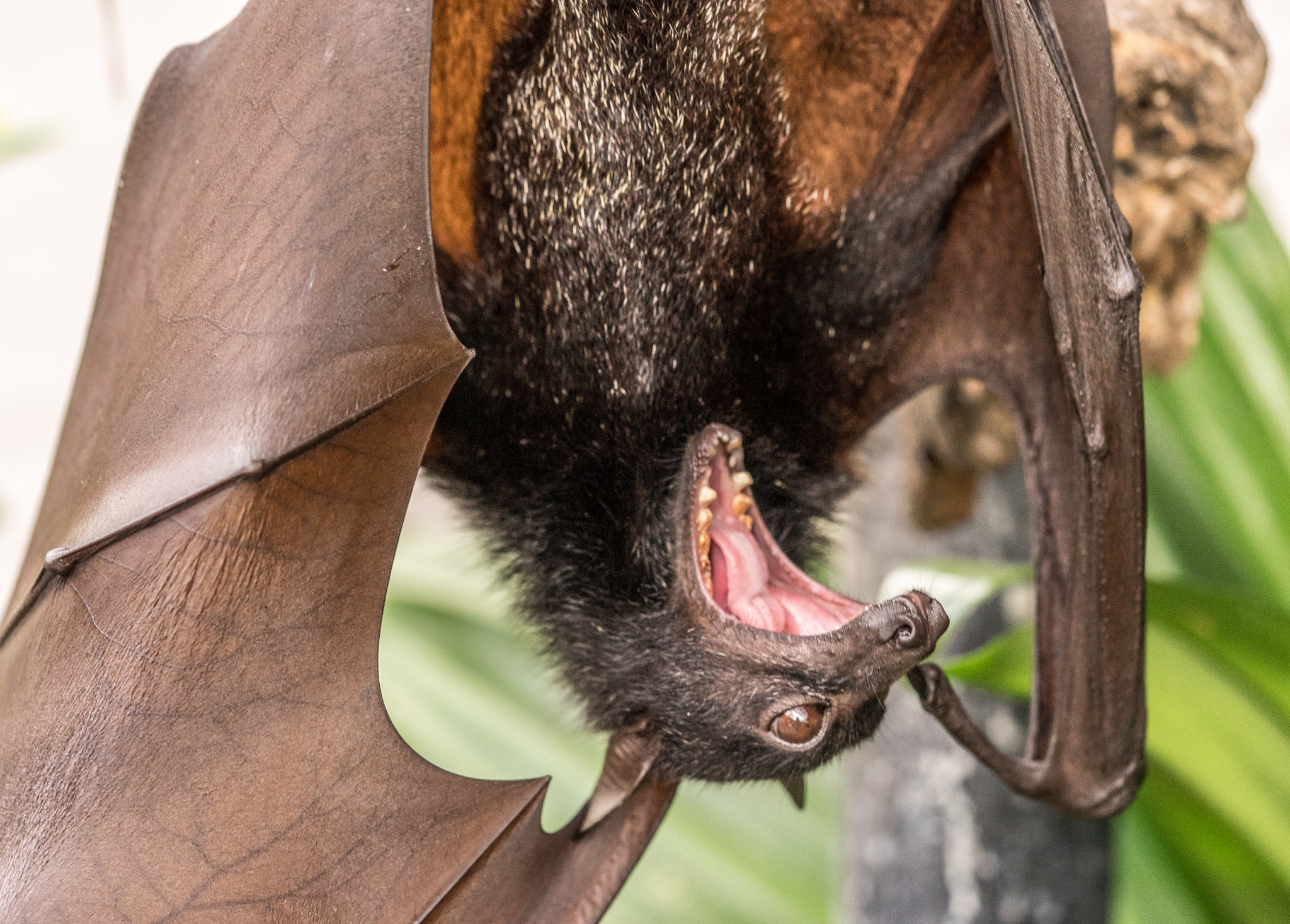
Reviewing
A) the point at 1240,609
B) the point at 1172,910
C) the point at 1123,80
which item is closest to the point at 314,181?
the point at 1123,80

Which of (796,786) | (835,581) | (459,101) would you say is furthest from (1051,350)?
(835,581)

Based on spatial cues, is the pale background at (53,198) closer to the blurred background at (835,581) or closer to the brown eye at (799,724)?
the blurred background at (835,581)

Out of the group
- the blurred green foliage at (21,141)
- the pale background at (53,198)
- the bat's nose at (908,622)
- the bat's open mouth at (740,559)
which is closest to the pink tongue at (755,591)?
the bat's open mouth at (740,559)

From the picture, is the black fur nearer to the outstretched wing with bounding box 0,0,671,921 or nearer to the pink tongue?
the pink tongue

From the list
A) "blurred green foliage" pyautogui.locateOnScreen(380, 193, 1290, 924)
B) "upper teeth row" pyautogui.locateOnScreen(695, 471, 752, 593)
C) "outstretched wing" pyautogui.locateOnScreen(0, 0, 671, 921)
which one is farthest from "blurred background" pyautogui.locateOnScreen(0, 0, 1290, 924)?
"outstretched wing" pyautogui.locateOnScreen(0, 0, 671, 921)

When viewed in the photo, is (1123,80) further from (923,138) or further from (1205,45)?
(923,138)

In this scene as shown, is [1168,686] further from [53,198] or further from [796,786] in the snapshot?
[53,198]

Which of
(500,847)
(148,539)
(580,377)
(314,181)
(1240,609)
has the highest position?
(314,181)
